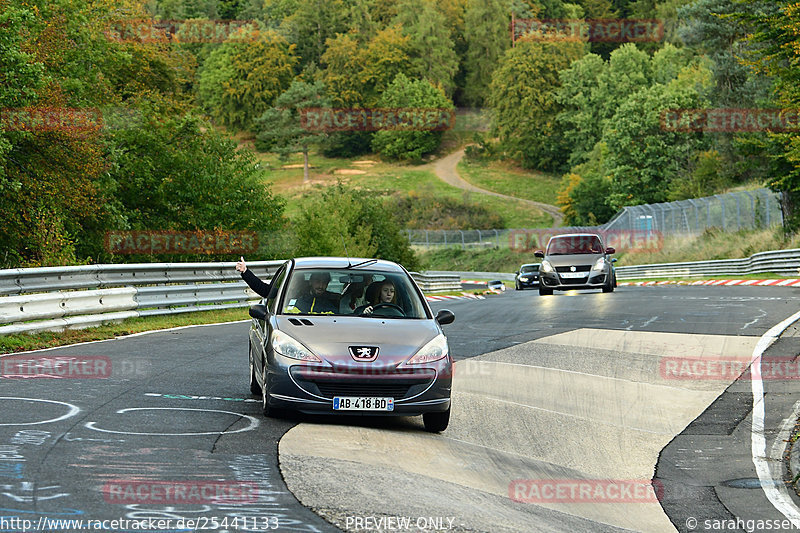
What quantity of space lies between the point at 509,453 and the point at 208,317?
13600mm

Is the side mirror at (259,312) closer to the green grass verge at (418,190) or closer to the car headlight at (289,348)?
the car headlight at (289,348)

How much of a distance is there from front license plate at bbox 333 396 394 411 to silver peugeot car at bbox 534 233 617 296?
795 inches

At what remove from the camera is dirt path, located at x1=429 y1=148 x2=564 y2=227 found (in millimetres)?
113475

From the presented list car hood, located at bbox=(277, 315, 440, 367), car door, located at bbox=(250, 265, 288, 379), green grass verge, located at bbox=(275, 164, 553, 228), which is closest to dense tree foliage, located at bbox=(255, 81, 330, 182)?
green grass verge, located at bbox=(275, 164, 553, 228)

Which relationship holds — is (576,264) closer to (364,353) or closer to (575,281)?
(575,281)

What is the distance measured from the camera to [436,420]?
9.40 meters

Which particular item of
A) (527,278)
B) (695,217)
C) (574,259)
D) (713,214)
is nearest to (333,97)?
(695,217)

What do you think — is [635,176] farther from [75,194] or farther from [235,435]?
[235,435]

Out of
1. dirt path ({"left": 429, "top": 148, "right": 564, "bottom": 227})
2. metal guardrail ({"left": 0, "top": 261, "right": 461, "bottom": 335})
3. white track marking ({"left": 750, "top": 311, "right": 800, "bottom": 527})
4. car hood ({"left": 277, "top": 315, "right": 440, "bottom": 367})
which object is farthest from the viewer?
dirt path ({"left": 429, "top": 148, "right": 564, "bottom": 227})

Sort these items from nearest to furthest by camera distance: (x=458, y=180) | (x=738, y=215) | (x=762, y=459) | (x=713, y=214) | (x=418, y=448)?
1. (x=418, y=448)
2. (x=762, y=459)
3. (x=738, y=215)
4. (x=713, y=214)
5. (x=458, y=180)

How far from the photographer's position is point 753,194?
49531 mm

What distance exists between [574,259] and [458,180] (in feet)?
331

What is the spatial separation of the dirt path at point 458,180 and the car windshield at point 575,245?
256 feet

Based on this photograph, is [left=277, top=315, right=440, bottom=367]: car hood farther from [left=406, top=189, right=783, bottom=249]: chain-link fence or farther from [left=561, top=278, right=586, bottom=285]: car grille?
[left=406, top=189, right=783, bottom=249]: chain-link fence
